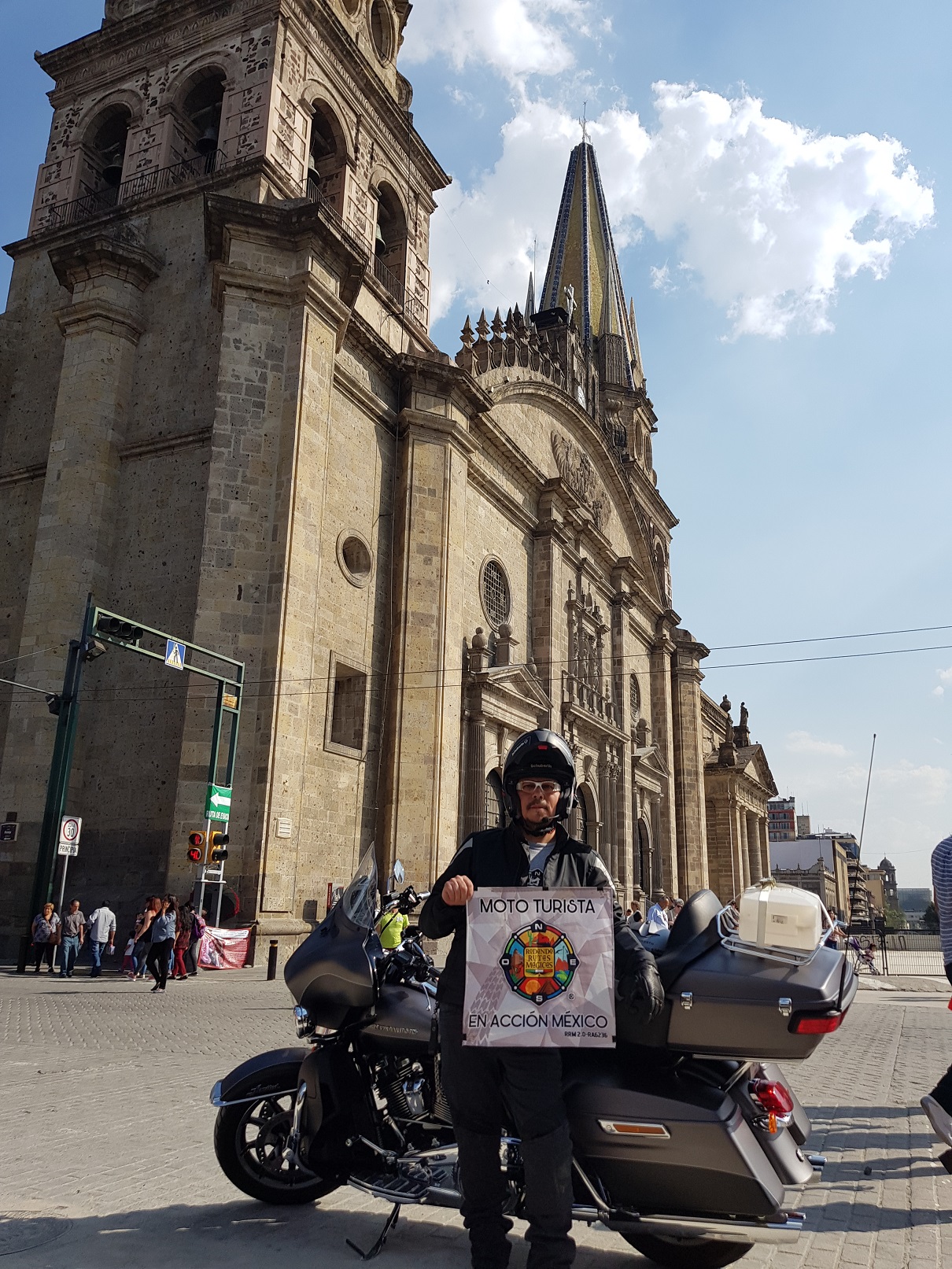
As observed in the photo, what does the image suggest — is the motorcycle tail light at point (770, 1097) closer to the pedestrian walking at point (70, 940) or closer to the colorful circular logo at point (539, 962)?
the colorful circular logo at point (539, 962)

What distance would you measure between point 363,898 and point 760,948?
164 centimetres

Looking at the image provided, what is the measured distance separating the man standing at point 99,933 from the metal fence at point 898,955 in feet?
36.7

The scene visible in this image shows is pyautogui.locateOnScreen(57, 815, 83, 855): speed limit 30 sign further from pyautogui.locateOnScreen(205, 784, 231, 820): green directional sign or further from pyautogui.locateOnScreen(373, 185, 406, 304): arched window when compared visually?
pyautogui.locateOnScreen(373, 185, 406, 304): arched window

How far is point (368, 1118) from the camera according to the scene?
12.2ft

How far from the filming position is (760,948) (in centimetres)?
306

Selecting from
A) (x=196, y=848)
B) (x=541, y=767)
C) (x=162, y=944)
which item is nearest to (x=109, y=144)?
(x=196, y=848)

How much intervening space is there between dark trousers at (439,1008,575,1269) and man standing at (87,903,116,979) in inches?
512

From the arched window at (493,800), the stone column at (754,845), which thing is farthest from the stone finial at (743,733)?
the arched window at (493,800)

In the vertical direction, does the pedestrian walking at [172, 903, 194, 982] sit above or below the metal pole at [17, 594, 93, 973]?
below

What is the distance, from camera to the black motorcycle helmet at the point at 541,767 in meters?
3.32

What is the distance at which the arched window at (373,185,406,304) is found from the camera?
26.6 metres

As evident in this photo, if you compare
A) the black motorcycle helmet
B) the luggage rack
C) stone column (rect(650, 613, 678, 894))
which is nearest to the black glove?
the luggage rack

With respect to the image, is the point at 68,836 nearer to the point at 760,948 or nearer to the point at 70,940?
the point at 70,940

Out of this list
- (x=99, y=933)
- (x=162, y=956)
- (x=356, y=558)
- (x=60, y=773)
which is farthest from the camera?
(x=356, y=558)
